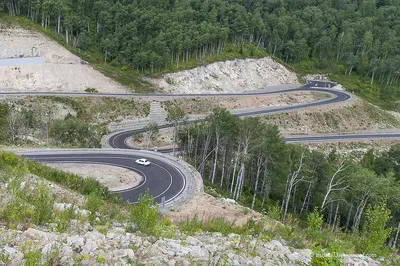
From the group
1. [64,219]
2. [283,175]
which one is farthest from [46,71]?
[64,219]

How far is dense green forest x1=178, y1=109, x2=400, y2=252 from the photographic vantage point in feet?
123

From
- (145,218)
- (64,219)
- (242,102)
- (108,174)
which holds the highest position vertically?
(64,219)

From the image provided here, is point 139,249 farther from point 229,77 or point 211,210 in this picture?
point 229,77

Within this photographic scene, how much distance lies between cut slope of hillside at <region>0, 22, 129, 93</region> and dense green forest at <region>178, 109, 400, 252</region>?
109 ft

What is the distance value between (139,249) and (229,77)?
9230 centimetres

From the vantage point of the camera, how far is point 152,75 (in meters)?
88.0

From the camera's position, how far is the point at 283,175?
43.1m

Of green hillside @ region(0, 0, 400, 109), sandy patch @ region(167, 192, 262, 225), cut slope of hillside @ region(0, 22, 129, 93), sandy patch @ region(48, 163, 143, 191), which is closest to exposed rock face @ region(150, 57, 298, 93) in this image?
green hillside @ region(0, 0, 400, 109)

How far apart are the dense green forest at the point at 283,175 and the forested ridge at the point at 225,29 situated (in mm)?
46240

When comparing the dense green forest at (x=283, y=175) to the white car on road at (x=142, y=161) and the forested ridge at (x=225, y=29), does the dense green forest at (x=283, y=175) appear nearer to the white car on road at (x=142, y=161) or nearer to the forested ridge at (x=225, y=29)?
the white car on road at (x=142, y=161)

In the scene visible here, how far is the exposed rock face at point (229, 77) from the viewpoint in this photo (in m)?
89.4

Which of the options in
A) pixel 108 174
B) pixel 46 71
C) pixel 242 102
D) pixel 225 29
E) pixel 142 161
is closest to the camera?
pixel 108 174

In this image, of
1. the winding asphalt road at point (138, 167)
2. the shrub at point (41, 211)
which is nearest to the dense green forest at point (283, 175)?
the winding asphalt road at point (138, 167)

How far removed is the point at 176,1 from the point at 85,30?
115 feet
